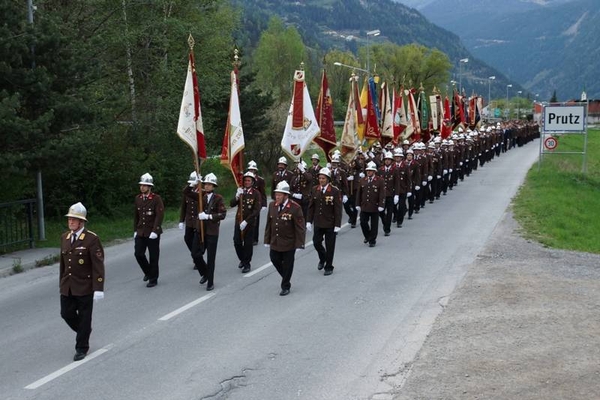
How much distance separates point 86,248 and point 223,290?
3370mm

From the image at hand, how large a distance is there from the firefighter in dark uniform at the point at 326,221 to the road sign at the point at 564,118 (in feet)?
53.5

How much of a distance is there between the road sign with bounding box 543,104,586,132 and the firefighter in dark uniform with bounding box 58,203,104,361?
21.8 metres

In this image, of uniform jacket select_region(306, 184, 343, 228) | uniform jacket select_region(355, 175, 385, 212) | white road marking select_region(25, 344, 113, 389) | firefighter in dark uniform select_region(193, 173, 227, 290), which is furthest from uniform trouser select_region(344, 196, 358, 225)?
white road marking select_region(25, 344, 113, 389)

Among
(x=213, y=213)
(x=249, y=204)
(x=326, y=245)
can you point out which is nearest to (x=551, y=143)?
(x=326, y=245)

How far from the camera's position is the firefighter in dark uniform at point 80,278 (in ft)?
26.0

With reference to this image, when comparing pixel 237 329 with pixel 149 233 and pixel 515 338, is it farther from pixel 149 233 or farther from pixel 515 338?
pixel 515 338

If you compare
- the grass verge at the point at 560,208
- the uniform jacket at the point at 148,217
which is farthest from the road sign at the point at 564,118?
the uniform jacket at the point at 148,217

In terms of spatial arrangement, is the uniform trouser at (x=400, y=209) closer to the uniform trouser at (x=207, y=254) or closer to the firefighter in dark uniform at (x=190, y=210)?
the firefighter in dark uniform at (x=190, y=210)

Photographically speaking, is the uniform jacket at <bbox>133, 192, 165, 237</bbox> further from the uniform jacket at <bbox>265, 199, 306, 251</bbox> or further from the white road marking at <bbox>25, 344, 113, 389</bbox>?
the white road marking at <bbox>25, 344, 113, 389</bbox>

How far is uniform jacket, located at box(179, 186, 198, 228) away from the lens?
40.3ft

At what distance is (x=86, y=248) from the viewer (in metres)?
8.05

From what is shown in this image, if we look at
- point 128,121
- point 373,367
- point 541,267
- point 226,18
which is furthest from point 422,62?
point 373,367

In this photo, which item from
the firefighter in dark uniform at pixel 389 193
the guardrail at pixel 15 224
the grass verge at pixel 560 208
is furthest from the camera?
the firefighter in dark uniform at pixel 389 193

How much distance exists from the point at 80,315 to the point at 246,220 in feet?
16.2
